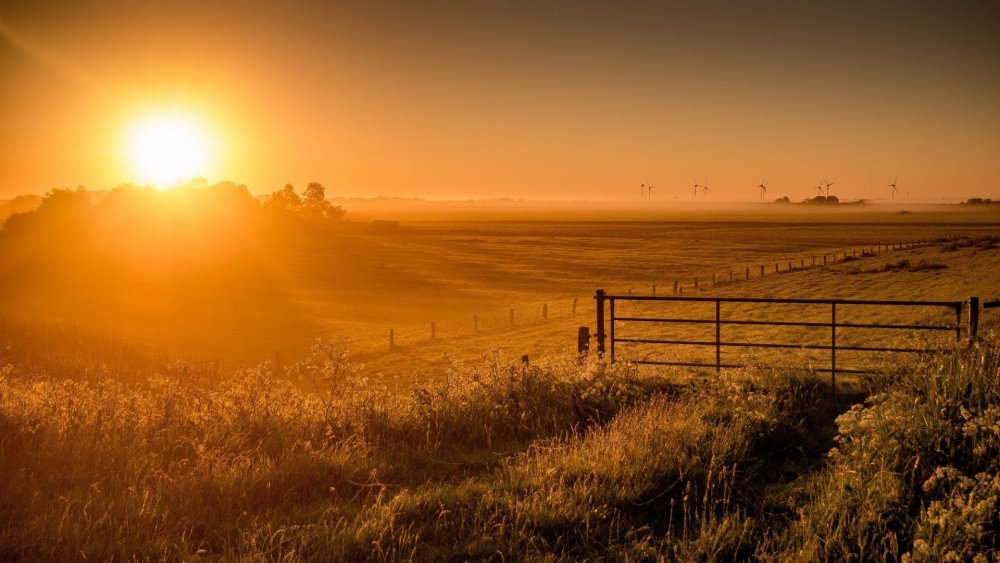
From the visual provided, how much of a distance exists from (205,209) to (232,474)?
4450 inches

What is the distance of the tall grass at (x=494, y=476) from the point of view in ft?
15.9

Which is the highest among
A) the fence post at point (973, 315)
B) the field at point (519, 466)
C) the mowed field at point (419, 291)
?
the fence post at point (973, 315)

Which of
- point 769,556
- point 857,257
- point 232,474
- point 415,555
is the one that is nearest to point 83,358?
point 232,474

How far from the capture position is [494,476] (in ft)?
21.0

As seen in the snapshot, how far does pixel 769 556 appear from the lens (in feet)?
15.5

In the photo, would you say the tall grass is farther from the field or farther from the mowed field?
the mowed field

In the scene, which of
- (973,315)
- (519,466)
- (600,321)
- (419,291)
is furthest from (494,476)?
(419,291)

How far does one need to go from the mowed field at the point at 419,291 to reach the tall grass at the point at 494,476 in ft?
11.5

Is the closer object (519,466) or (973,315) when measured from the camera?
(519,466)

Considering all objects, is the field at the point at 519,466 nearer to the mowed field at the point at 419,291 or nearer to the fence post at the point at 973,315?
the fence post at the point at 973,315

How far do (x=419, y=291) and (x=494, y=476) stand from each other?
54.4m

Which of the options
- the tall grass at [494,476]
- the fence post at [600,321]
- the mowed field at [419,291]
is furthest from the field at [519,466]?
the mowed field at [419,291]

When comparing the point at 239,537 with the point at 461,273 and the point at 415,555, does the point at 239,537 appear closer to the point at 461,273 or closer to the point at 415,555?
the point at 415,555

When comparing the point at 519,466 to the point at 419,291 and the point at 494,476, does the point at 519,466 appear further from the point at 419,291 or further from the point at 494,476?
the point at 419,291
